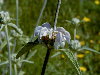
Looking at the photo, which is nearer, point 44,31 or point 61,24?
point 44,31

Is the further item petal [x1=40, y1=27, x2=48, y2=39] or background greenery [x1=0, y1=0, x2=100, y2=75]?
background greenery [x1=0, y1=0, x2=100, y2=75]

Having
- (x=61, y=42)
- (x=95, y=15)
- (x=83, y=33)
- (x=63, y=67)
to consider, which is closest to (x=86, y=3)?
(x=95, y=15)

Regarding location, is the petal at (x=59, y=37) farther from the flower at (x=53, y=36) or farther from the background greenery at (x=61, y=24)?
the background greenery at (x=61, y=24)

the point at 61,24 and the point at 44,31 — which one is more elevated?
the point at 61,24

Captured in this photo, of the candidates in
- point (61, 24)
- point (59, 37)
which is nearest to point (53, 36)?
point (59, 37)

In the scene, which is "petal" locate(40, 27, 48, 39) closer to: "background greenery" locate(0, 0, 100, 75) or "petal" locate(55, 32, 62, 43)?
"petal" locate(55, 32, 62, 43)

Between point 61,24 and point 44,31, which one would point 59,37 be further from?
point 61,24

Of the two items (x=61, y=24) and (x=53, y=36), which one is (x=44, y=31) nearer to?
(x=53, y=36)

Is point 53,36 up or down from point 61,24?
down

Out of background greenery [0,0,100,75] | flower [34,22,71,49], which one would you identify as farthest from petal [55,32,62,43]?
background greenery [0,0,100,75]
